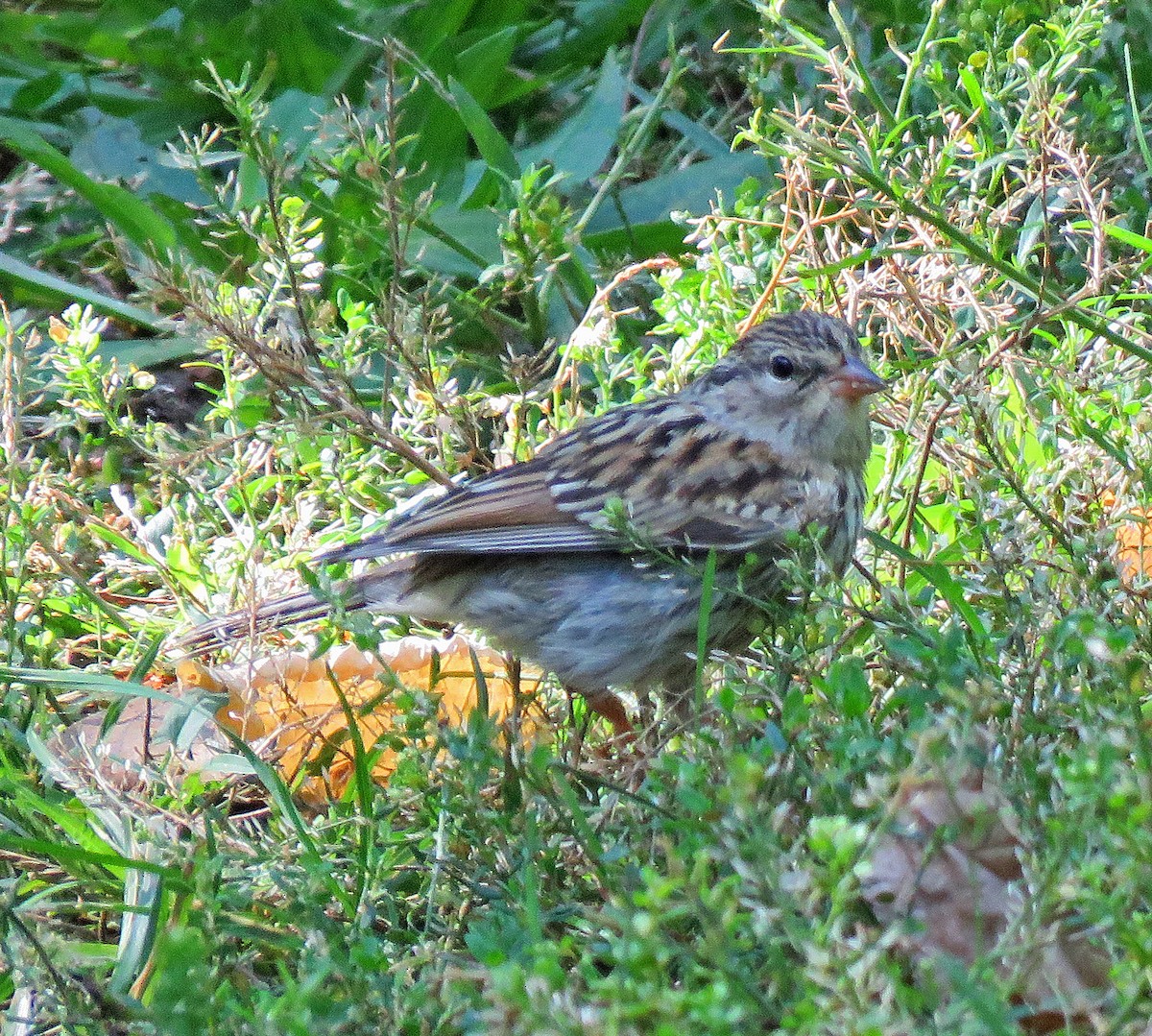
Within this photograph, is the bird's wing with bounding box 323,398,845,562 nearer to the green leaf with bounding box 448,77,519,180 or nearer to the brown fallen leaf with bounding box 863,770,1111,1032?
the brown fallen leaf with bounding box 863,770,1111,1032

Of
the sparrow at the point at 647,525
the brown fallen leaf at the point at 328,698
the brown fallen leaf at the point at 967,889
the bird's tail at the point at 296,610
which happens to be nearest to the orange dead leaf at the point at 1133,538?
the sparrow at the point at 647,525

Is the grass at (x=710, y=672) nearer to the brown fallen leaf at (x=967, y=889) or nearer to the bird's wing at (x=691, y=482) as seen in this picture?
the brown fallen leaf at (x=967, y=889)

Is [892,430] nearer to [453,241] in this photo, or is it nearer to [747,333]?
[747,333]

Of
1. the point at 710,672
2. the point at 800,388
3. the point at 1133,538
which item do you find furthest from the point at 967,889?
the point at 800,388

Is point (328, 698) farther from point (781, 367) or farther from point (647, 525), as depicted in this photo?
point (781, 367)

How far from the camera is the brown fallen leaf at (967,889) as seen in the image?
70.3 inches

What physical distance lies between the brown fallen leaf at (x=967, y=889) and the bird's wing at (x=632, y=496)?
1142mm

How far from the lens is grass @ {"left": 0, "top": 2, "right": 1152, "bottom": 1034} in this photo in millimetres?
1740

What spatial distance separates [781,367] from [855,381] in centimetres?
21

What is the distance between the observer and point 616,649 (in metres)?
3.16

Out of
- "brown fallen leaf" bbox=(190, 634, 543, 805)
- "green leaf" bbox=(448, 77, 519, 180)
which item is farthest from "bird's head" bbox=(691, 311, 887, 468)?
"green leaf" bbox=(448, 77, 519, 180)

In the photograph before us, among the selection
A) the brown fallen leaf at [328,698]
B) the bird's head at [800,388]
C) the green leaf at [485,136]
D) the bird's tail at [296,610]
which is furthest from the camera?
the green leaf at [485,136]

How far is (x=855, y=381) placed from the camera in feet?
11.0

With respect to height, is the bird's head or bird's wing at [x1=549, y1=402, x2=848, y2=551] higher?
the bird's head
